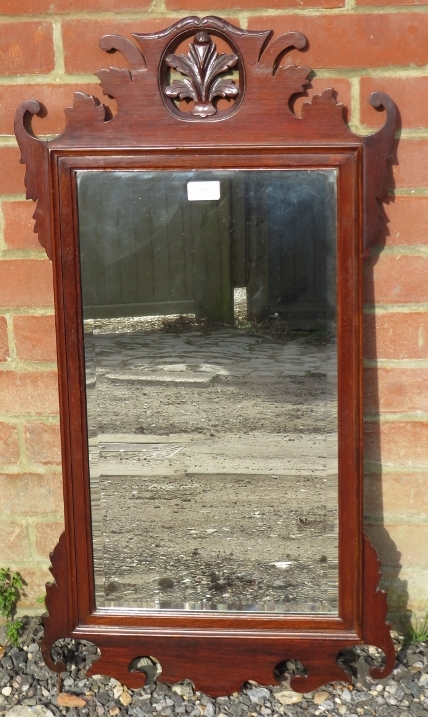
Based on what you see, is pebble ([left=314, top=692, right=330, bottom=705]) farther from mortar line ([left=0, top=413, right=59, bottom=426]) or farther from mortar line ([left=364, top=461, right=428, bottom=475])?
mortar line ([left=0, top=413, right=59, bottom=426])

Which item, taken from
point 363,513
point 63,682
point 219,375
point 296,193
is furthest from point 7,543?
point 296,193

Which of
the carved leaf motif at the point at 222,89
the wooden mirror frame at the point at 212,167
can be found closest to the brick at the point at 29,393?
the wooden mirror frame at the point at 212,167

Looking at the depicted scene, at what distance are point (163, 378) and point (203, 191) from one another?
18.0 inches

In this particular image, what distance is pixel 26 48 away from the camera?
6.28 feet

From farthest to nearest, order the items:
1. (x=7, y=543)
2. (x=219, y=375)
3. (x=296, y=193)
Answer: (x=7, y=543), (x=219, y=375), (x=296, y=193)

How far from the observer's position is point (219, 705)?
6.46 ft

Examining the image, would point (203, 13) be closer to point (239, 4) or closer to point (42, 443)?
point (239, 4)

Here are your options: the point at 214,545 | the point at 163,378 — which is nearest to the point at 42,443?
the point at 163,378

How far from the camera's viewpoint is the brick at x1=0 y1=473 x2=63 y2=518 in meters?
2.16

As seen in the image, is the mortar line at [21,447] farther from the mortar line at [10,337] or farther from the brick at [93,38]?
the brick at [93,38]

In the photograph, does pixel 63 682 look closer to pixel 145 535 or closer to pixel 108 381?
pixel 145 535

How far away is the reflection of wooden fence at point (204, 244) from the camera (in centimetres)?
183

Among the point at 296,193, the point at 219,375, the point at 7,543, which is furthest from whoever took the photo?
the point at 7,543

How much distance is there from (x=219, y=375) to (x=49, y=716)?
2.99 feet
